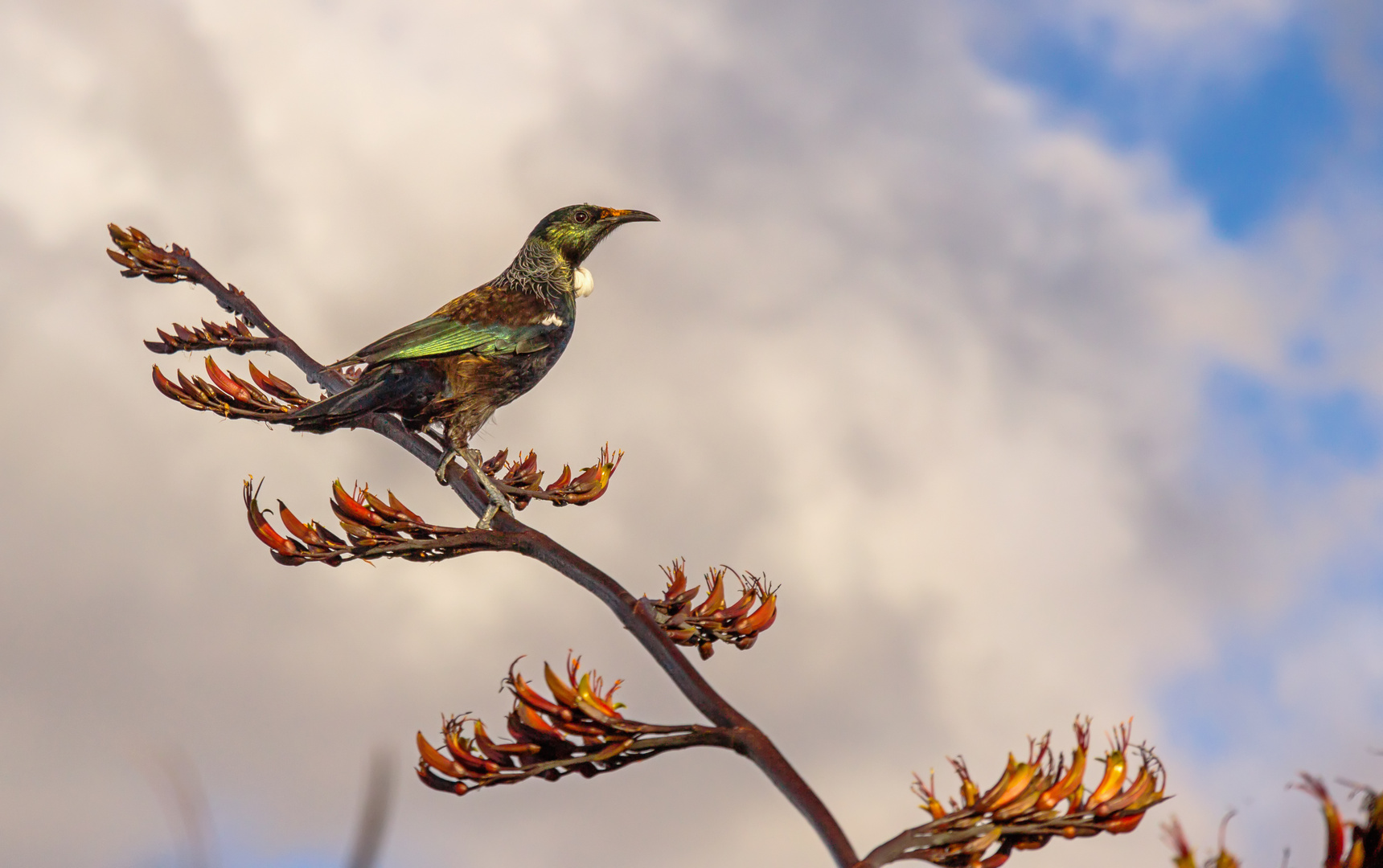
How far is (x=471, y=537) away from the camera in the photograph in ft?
21.6

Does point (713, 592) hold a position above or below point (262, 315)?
below

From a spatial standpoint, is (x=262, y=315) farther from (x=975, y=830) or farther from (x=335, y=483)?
(x=975, y=830)

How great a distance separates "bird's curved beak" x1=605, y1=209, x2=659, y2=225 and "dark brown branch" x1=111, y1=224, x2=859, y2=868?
2362 mm

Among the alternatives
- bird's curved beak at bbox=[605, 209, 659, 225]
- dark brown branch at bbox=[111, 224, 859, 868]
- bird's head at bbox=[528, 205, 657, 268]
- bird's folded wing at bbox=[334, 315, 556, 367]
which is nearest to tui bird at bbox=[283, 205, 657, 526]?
bird's folded wing at bbox=[334, 315, 556, 367]

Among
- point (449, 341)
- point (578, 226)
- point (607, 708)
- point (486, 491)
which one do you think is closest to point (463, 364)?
point (449, 341)

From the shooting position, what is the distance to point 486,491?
736 centimetres

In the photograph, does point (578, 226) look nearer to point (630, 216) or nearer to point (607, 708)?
point (630, 216)

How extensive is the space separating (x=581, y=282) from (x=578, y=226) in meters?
0.49

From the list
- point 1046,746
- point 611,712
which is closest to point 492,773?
point 611,712

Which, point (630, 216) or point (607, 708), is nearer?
point (607, 708)

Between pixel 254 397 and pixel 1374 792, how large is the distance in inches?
271

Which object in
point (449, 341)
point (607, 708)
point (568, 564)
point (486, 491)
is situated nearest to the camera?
point (607, 708)

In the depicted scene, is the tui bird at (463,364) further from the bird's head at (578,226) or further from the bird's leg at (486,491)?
the bird's head at (578,226)

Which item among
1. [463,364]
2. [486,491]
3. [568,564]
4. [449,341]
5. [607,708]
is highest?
[449,341]
